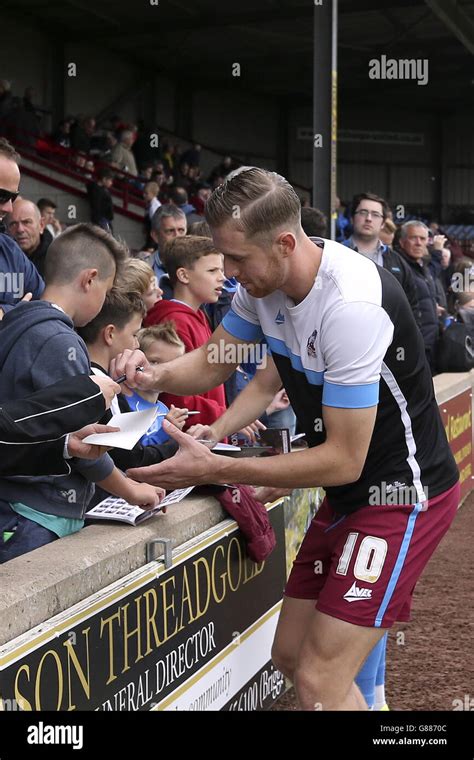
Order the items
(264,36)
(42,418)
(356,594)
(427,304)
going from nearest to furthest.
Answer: (42,418) < (356,594) < (427,304) < (264,36)

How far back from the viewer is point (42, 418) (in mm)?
2426

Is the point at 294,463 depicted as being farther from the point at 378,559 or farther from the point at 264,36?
the point at 264,36

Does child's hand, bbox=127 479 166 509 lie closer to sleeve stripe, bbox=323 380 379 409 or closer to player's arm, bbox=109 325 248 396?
player's arm, bbox=109 325 248 396

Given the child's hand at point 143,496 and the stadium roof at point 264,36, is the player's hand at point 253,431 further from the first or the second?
the stadium roof at point 264,36

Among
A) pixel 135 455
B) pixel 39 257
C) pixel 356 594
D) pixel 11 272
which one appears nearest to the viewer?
pixel 356 594

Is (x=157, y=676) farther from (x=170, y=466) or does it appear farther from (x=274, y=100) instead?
(x=274, y=100)

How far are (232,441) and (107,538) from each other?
1.65 meters

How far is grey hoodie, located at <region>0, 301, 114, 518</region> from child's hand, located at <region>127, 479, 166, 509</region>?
0.20 metres

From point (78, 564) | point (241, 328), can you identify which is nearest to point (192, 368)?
point (241, 328)

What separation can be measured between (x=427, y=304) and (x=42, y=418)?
6.09 m

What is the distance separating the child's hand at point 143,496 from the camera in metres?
3.26

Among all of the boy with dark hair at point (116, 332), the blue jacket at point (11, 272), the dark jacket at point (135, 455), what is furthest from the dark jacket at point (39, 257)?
the dark jacket at point (135, 455)

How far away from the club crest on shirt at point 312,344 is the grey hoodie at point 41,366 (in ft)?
2.20
